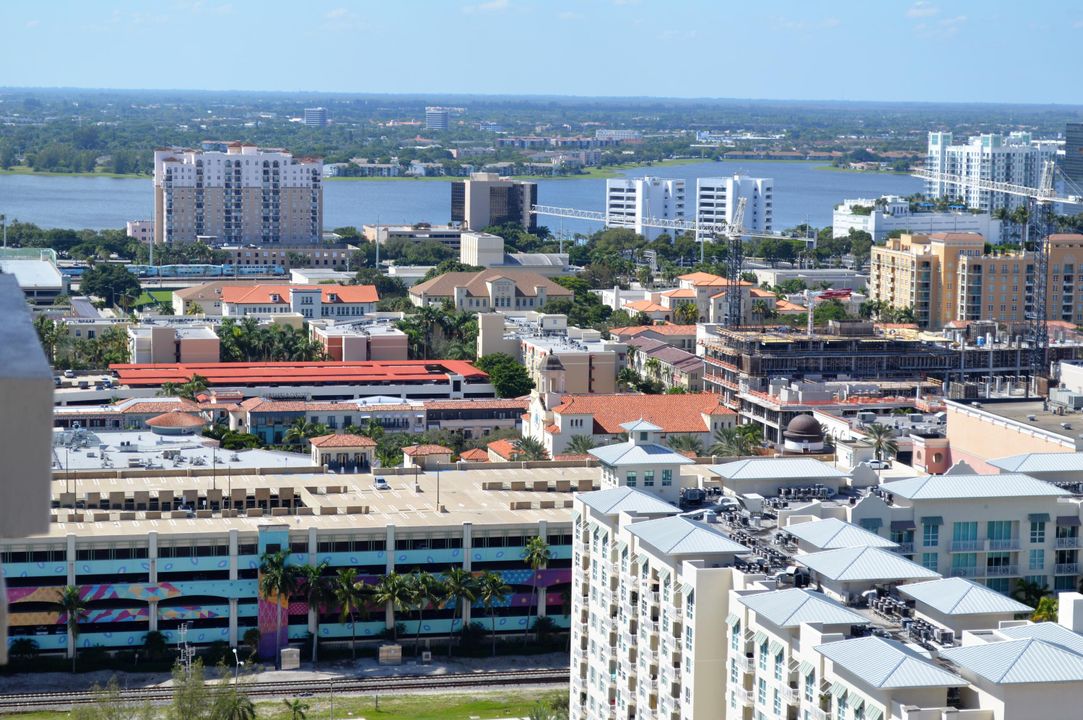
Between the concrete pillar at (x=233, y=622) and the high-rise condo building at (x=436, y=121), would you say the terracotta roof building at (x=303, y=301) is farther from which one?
the high-rise condo building at (x=436, y=121)

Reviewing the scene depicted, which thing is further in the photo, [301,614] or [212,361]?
[212,361]

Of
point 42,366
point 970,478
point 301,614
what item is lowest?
point 301,614

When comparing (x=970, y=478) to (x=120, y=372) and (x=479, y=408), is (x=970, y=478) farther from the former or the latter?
(x=120, y=372)

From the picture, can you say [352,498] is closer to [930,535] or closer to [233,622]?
[233,622]

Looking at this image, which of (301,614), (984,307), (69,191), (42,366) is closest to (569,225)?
(69,191)

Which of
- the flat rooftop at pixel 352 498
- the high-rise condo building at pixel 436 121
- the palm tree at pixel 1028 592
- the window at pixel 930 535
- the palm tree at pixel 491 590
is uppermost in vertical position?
the high-rise condo building at pixel 436 121

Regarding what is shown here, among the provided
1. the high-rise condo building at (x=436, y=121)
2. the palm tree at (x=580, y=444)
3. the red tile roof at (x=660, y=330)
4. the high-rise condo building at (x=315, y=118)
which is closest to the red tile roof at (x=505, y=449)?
the palm tree at (x=580, y=444)

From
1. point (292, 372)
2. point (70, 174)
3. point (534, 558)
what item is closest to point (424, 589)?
point (534, 558)
